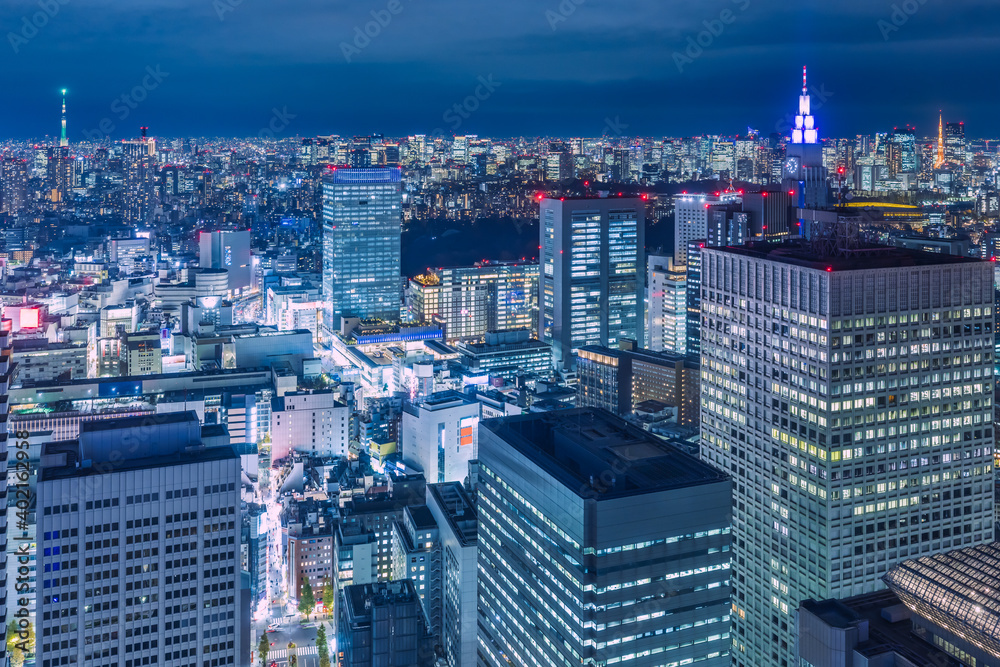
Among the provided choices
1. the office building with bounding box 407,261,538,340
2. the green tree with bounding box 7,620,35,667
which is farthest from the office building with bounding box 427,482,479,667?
the office building with bounding box 407,261,538,340

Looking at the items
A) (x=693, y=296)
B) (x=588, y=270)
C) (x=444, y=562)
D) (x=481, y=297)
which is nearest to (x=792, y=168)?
(x=693, y=296)

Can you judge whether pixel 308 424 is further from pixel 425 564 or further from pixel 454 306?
pixel 454 306

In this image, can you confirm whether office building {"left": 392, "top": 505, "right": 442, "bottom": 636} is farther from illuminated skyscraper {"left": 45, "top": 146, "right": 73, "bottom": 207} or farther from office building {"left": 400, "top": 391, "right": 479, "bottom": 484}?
illuminated skyscraper {"left": 45, "top": 146, "right": 73, "bottom": 207}

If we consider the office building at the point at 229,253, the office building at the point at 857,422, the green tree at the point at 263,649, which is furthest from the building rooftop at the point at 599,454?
the office building at the point at 229,253

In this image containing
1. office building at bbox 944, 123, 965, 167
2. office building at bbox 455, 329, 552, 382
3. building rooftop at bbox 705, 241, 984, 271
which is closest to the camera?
building rooftop at bbox 705, 241, 984, 271

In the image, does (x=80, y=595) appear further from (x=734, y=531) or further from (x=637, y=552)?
(x=734, y=531)

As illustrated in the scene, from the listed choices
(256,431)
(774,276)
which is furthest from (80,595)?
(256,431)
